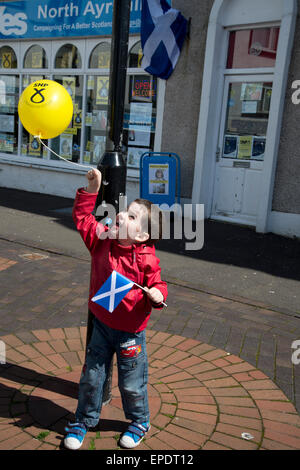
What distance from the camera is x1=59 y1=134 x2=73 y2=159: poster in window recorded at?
35.8ft

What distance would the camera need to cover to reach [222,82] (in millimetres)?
8273

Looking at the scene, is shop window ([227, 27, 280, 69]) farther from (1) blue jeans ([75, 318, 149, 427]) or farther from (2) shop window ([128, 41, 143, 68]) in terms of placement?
(1) blue jeans ([75, 318, 149, 427])

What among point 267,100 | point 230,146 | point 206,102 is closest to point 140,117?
point 206,102

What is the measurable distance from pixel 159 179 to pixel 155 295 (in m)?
6.30

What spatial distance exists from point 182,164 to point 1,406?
6604 mm

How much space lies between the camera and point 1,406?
107 inches

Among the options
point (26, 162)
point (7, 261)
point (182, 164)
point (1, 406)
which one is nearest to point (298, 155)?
point (182, 164)

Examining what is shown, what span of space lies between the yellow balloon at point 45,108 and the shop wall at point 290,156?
5462 millimetres

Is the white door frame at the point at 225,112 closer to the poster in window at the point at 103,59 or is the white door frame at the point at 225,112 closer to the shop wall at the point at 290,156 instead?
the shop wall at the point at 290,156

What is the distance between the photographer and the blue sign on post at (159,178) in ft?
27.2

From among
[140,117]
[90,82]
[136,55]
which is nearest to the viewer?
[136,55]

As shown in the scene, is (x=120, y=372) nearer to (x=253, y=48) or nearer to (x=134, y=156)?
(x=253, y=48)

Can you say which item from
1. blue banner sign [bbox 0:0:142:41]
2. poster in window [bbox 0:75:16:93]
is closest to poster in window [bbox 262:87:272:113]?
blue banner sign [bbox 0:0:142:41]
